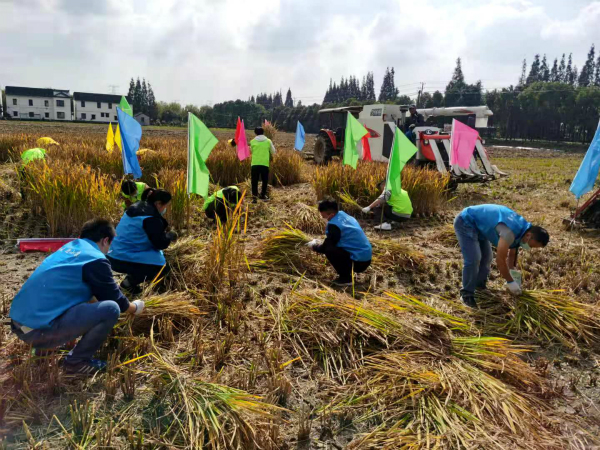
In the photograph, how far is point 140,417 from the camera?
7.11ft

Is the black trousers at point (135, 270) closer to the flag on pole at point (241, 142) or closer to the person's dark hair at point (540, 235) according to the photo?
the person's dark hair at point (540, 235)

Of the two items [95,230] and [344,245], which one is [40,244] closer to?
[95,230]

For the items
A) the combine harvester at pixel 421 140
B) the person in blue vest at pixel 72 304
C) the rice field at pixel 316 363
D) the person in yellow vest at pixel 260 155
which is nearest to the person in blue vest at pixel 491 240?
the rice field at pixel 316 363

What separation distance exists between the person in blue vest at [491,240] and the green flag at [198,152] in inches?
106

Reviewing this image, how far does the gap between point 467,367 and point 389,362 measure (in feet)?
1.62

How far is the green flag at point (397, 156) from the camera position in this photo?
5125 millimetres

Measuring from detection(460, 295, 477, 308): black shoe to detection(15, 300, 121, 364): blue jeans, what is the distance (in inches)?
116

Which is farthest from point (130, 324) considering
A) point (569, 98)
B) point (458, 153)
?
point (569, 98)

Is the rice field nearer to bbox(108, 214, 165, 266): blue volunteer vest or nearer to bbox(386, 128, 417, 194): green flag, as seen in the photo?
bbox(108, 214, 165, 266): blue volunteer vest

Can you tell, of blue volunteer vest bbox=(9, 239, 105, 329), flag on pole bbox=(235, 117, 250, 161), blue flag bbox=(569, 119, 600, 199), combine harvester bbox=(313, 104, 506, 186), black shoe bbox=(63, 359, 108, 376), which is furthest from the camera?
combine harvester bbox=(313, 104, 506, 186)

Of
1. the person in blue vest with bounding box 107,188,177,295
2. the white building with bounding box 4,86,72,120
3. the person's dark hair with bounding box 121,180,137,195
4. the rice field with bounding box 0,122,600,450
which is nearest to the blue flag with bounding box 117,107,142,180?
the person's dark hair with bounding box 121,180,137,195

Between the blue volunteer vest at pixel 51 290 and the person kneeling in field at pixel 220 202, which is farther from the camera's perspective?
the person kneeling in field at pixel 220 202

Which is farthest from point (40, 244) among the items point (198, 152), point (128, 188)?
point (198, 152)

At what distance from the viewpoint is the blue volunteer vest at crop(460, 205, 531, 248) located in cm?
343
